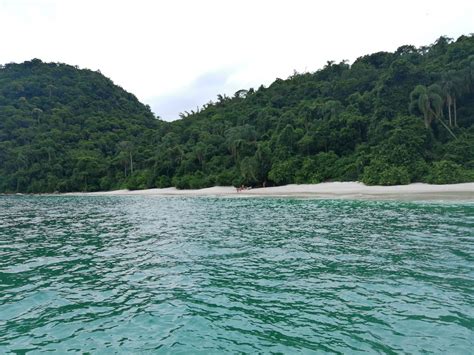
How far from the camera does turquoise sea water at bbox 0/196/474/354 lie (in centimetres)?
577

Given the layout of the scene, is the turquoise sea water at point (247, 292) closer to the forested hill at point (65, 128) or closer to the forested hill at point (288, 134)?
the forested hill at point (288, 134)

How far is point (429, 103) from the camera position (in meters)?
47.4

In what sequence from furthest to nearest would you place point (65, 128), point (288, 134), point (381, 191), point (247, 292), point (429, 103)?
point (65, 128), point (288, 134), point (429, 103), point (381, 191), point (247, 292)

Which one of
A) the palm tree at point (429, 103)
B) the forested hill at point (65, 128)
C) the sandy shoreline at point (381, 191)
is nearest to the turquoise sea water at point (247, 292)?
the sandy shoreline at point (381, 191)

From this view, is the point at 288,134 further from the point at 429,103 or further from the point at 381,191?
the point at 381,191

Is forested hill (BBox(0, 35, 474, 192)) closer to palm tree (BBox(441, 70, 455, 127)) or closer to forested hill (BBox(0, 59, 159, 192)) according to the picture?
palm tree (BBox(441, 70, 455, 127))

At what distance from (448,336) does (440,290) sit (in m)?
2.61

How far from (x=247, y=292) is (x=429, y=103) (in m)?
50.4

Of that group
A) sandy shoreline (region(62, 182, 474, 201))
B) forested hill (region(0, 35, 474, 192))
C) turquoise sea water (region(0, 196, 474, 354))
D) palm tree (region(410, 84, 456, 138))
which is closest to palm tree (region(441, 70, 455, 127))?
forested hill (region(0, 35, 474, 192))

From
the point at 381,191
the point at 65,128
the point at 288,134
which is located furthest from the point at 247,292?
the point at 65,128

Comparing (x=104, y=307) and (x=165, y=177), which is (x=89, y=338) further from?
(x=165, y=177)

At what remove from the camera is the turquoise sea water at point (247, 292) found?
18.9 feet

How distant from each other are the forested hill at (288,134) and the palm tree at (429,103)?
0.15 meters

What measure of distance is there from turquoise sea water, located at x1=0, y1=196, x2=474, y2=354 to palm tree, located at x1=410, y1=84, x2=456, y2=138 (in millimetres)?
37967
